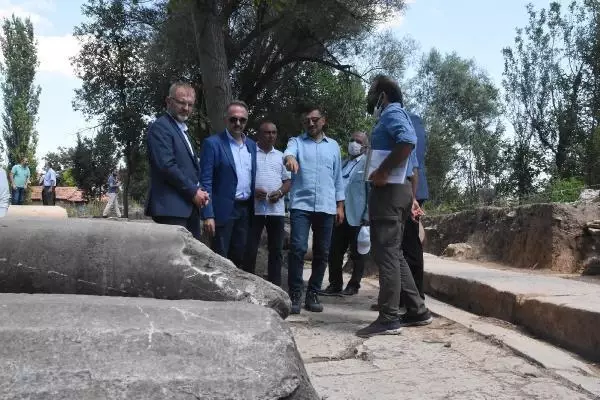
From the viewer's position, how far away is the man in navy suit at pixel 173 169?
4.12 m

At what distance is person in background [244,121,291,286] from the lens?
17.0 ft

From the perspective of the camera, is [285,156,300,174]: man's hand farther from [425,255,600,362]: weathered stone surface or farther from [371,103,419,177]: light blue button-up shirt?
[425,255,600,362]: weathered stone surface

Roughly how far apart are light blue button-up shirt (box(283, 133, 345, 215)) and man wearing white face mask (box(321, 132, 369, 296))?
0.97 meters

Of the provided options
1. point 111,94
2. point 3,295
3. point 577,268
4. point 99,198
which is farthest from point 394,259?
point 99,198

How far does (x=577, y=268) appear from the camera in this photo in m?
7.78

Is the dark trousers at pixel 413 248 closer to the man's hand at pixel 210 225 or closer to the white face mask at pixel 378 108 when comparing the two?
the white face mask at pixel 378 108

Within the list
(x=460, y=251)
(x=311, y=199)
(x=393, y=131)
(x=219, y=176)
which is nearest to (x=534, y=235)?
(x=460, y=251)

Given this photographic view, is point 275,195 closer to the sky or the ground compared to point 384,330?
closer to the sky

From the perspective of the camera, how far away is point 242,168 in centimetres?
502

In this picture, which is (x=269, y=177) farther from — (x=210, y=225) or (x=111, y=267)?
(x=111, y=267)

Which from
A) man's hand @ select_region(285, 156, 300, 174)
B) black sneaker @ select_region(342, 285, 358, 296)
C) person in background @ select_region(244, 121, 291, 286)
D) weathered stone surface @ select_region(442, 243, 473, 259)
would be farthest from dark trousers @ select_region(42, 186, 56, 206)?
man's hand @ select_region(285, 156, 300, 174)

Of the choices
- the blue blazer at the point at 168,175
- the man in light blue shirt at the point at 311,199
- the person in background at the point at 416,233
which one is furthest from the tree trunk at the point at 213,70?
the blue blazer at the point at 168,175

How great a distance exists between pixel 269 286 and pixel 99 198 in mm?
27004

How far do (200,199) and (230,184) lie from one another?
27.5 inches
